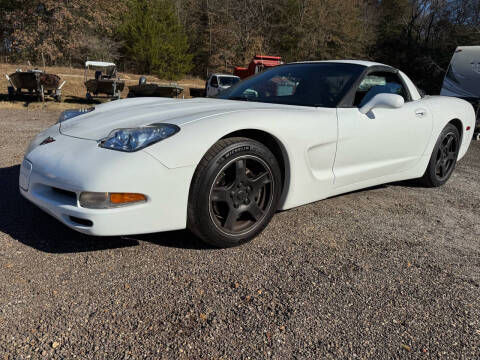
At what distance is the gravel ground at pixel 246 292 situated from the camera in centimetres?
146

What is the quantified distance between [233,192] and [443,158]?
9.44ft

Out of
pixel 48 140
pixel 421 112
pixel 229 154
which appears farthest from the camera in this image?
pixel 421 112

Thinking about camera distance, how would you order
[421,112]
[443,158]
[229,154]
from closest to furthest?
[229,154] → [421,112] → [443,158]

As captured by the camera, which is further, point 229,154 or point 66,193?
point 229,154

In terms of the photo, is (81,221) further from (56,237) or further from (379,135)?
(379,135)

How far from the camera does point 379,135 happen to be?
9.55 feet

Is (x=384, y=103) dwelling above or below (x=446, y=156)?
above

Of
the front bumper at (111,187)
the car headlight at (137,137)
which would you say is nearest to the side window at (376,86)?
the car headlight at (137,137)

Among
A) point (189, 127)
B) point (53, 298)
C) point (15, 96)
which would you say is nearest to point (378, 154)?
point (189, 127)

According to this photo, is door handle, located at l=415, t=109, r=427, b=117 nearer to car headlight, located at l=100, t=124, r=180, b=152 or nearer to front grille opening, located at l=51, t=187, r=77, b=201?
car headlight, located at l=100, t=124, r=180, b=152

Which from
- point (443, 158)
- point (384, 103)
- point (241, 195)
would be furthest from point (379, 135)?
point (443, 158)

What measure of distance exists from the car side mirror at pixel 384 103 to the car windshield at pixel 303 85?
8.4 inches

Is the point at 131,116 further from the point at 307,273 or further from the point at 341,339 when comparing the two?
the point at 341,339

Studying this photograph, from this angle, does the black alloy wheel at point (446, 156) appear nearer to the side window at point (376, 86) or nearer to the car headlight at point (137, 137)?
the side window at point (376, 86)
